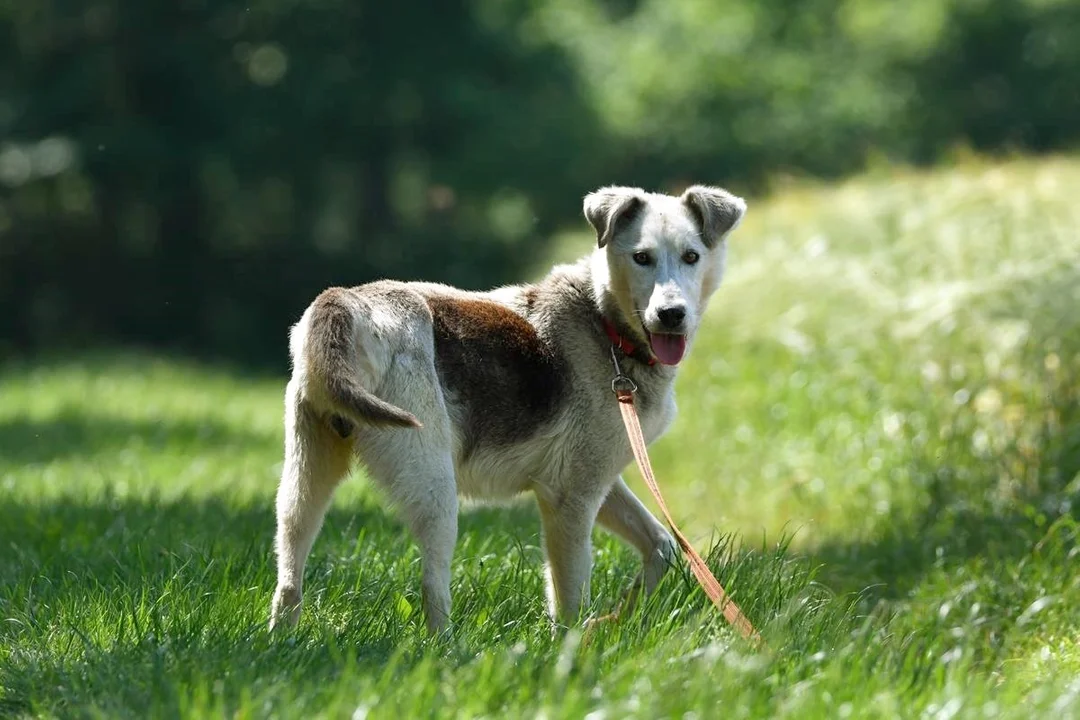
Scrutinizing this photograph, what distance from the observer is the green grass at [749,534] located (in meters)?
4.41

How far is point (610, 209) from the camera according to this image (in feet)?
20.1

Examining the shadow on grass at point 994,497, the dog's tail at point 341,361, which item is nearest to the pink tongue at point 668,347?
the dog's tail at point 341,361

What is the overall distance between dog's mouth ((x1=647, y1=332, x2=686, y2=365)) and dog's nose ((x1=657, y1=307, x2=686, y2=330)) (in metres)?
0.13

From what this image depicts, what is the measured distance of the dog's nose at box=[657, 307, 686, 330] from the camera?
5.75 metres

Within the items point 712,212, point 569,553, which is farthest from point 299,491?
point 712,212

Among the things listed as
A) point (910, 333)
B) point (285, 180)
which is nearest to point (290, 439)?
point (910, 333)

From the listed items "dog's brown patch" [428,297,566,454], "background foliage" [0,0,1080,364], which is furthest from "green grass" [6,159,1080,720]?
"background foliage" [0,0,1080,364]

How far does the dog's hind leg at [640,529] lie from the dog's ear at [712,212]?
1111 millimetres

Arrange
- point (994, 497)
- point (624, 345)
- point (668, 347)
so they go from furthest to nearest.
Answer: point (994, 497) → point (624, 345) → point (668, 347)

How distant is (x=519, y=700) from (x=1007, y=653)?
10.3 feet

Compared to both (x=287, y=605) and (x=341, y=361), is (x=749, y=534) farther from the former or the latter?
(x=341, y=361)

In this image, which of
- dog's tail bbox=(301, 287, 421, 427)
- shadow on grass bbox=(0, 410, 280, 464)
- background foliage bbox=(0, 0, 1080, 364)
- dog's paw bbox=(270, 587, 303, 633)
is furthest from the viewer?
background foliage bbox=(0, 0, 1080, 364)

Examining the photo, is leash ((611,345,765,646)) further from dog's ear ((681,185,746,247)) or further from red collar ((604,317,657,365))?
dog's ear ((681,185,746,247))

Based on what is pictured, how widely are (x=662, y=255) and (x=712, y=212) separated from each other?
348 mm
